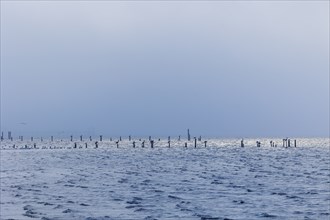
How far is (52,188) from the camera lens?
38.4 meters

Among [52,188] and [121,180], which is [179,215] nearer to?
[52,188]

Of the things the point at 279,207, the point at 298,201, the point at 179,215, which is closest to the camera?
the point at 179,215

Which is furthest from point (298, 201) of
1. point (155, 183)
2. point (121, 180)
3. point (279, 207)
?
point (121, 180)

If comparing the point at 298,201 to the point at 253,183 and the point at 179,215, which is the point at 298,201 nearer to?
the point at 179,215

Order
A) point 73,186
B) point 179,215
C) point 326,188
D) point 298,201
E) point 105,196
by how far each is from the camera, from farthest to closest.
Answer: point 73,186, point 326,188, point 105,196, point 298,201, point 179,215

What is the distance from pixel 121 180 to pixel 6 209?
723 inches

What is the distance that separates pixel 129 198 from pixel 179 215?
6.78 m

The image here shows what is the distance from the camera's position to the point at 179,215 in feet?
86.6

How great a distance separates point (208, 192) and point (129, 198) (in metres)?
5.31

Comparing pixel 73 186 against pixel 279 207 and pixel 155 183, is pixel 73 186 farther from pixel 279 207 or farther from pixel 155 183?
pixel 279 207

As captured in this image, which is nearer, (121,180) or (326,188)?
(326,188)

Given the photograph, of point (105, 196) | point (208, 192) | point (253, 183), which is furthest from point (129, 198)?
point (253, 183)

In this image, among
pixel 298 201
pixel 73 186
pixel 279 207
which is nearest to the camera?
pixel 279 207

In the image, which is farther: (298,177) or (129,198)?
(298,177)
